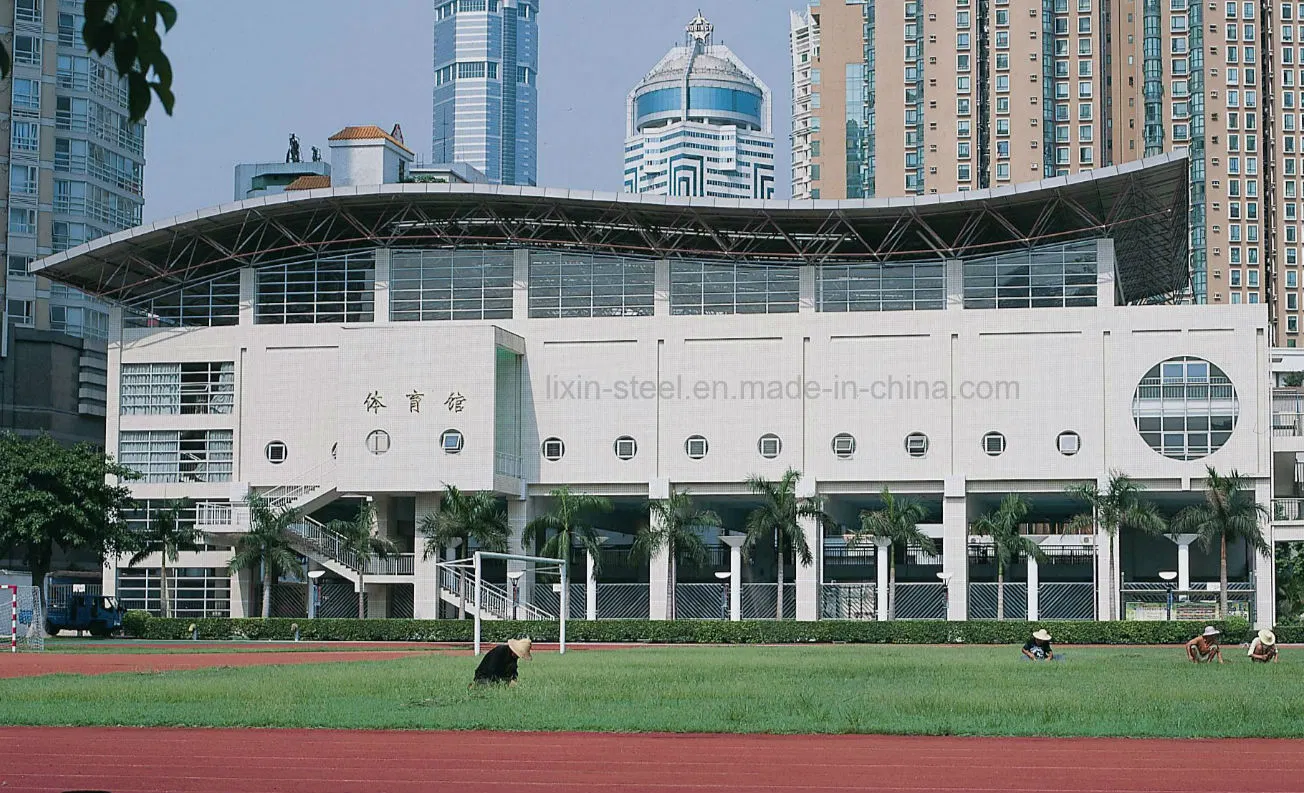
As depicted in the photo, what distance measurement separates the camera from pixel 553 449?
7306 cm

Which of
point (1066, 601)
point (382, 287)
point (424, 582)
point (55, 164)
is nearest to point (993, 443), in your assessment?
point (1066, 601)

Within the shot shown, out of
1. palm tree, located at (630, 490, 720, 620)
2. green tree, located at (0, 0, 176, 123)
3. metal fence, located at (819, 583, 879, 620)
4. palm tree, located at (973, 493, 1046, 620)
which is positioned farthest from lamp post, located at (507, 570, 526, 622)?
green tree, located at (0, 0, 176, 123)

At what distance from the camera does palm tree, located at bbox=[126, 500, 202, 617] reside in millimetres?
69250

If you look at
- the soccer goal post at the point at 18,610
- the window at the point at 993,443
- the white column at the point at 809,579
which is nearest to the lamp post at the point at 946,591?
the white column at the point at 809,579

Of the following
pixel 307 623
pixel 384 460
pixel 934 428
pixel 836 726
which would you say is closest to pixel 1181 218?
pixel 934 428

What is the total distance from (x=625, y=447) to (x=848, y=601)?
1088cm

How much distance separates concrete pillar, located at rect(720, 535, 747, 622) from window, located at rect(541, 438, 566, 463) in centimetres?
749

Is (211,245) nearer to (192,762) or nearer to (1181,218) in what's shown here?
(1181,218)

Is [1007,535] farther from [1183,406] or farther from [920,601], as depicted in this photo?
[1183,406]

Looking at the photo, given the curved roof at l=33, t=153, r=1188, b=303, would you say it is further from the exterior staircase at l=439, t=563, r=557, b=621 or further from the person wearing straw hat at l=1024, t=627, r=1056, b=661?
the person wearing straw hat at l=1024, t=627, r=1056, b=661

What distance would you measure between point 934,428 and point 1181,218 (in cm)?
1507

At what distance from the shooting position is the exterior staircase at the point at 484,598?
70.3 metres

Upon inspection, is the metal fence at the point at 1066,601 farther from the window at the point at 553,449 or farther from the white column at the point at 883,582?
the window at the point at 553,449

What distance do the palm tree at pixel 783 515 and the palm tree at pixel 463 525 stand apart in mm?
9647
